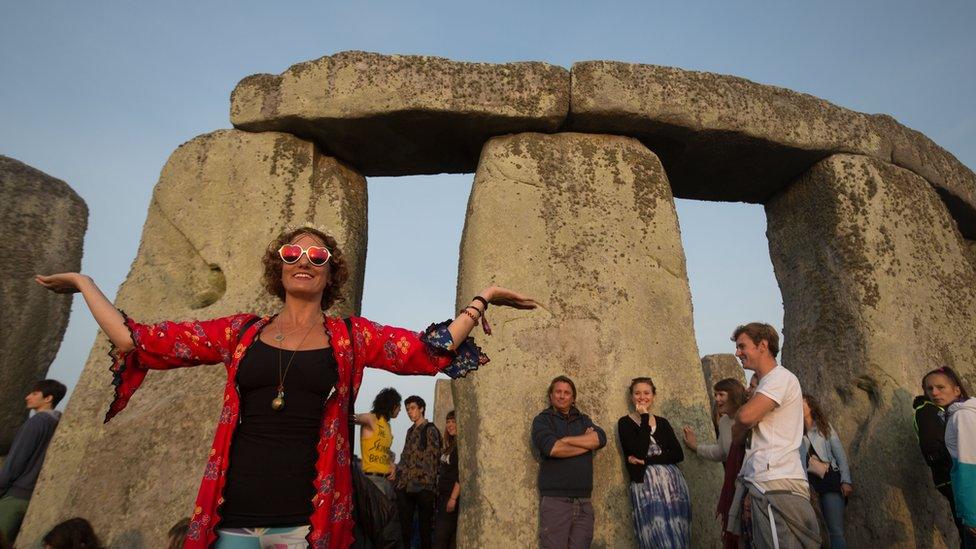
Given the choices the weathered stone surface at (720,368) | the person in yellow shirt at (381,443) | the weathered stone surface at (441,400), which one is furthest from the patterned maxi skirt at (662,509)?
the weathered stone surface at (441,400)

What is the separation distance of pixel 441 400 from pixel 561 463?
24.6 ft

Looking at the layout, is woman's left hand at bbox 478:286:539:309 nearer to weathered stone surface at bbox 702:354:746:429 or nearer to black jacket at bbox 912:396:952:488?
black jacket at bbox 912:396:952:488

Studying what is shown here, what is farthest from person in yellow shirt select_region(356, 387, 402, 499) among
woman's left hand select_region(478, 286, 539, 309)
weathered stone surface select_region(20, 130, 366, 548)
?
woman's left hand select_region(478, 286, 539, 309)

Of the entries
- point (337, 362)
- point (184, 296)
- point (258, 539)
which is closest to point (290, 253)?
point (337, 362)

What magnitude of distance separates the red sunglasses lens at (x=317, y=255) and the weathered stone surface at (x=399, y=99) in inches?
106

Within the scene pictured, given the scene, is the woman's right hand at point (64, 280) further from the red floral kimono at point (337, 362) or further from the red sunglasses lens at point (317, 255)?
the red sunglasses lens at point (317, 255)

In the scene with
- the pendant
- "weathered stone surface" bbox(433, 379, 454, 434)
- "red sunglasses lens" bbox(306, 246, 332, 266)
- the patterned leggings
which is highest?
"weathered stone surface" bbox(433, 379, 454, 434)

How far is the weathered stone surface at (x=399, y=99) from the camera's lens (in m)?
4.89

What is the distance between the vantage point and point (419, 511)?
5.75 meters

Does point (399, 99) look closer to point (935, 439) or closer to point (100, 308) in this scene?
point (100, 308)

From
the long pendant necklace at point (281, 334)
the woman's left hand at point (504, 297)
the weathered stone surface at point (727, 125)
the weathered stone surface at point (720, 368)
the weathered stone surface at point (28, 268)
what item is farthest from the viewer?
the weathered stone surface at point (720, 368)

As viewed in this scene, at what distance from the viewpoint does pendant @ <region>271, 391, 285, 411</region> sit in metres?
2.06

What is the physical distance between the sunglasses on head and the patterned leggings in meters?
0.80

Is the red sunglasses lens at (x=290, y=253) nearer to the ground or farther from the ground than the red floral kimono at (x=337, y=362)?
farther from the ground
